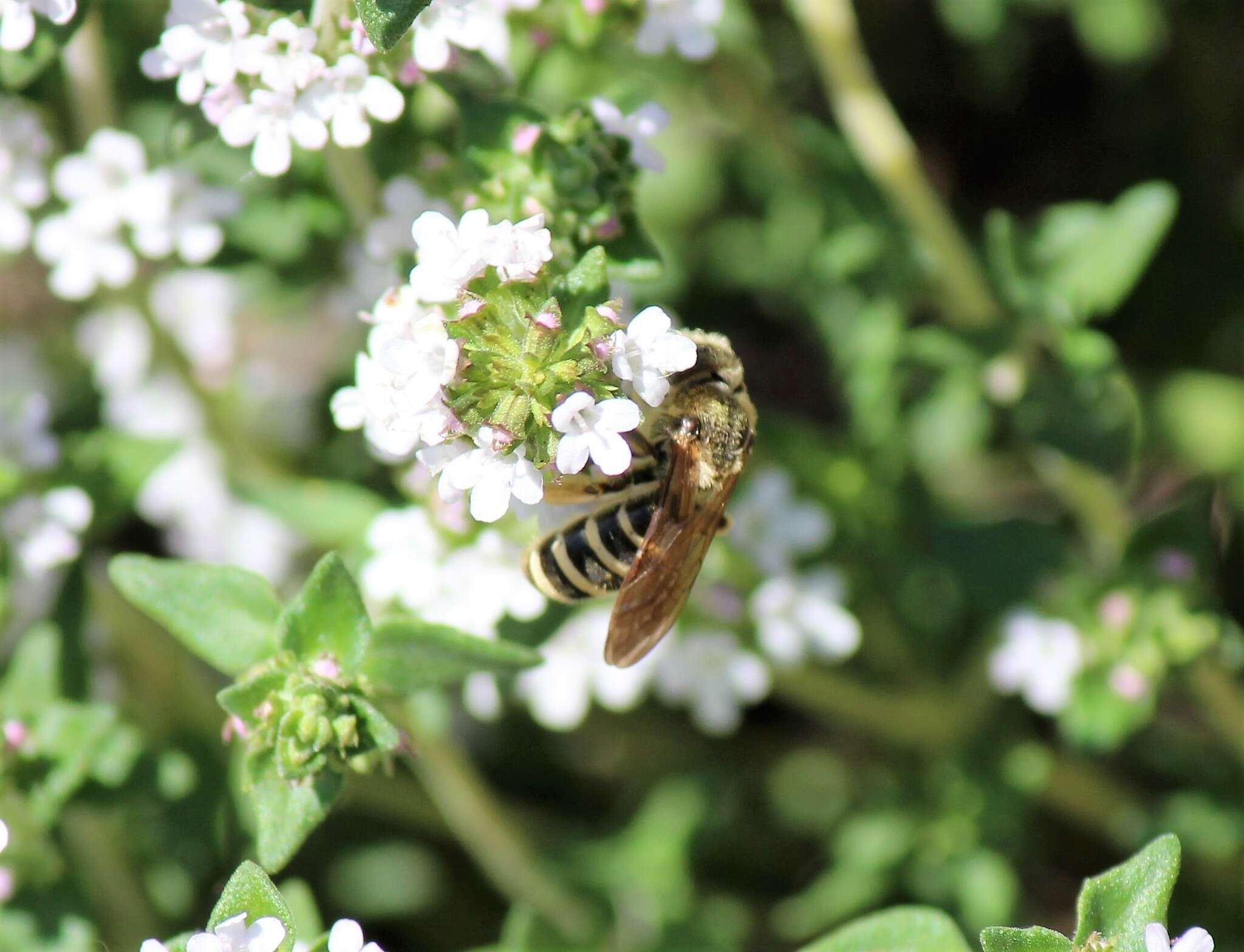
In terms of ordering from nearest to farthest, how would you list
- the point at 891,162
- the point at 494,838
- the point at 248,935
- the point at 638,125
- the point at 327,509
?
1. the point at 248,935
2. the point at 638,125
3. the point at 494,838
4. the point at 327,509
5. the point at 891,162

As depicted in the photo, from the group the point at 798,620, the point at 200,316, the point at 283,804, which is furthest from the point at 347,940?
the point at 200,316

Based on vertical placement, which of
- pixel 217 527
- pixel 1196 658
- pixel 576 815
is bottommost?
pixel 576 815

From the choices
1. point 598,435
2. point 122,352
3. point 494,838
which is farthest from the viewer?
point 122,352

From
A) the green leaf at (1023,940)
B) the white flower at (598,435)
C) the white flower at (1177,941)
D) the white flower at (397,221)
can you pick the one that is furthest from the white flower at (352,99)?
the white flower at (1177,941)

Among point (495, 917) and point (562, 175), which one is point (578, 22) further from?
point (495, 917)

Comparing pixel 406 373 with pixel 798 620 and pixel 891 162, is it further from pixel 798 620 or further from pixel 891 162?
pixel 891 162

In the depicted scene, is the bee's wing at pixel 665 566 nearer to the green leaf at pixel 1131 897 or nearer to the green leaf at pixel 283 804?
the green leaf at pixel 283 804

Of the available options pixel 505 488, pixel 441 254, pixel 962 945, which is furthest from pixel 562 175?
pixel 962 945
